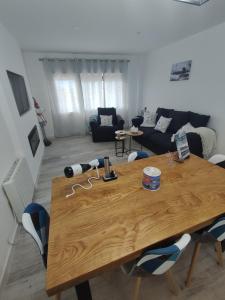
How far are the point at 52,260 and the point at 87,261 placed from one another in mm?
153

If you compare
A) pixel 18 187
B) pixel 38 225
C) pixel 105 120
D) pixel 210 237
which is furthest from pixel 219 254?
pixel 105 120

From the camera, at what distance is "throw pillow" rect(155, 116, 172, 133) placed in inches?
143

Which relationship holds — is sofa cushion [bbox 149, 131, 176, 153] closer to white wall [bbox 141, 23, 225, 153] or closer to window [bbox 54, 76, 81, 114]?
white wall [bbox 141, 23, 225, 153]

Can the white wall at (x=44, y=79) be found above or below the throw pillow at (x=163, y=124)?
above

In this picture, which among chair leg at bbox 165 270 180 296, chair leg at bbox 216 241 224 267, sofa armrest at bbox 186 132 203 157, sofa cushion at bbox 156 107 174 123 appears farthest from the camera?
sofa cushion at bbox 156 107 174 123

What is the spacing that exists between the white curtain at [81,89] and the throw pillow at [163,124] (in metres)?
1.92

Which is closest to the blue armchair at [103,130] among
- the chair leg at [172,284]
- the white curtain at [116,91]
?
the white curtain at [116,91]

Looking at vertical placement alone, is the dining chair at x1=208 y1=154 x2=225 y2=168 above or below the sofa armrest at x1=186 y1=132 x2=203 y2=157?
above

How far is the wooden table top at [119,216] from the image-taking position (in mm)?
652

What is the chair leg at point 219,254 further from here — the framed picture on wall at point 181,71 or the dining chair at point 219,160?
the framed picture on wall at point 181,71

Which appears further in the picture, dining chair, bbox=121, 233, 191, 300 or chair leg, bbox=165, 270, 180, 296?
chair leg, bbox=165, 270, 180, 296

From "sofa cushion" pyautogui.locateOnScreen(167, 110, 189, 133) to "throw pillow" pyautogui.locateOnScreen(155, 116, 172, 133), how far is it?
0.09 meters

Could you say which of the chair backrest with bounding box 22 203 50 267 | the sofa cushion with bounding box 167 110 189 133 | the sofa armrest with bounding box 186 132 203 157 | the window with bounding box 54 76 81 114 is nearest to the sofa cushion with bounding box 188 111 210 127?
the sofa cushion with bounding box 167 110 189 133

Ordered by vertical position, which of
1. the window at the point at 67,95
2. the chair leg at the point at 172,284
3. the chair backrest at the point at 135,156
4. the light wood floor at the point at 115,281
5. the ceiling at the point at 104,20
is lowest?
the light wood floor at the point at 115,281
